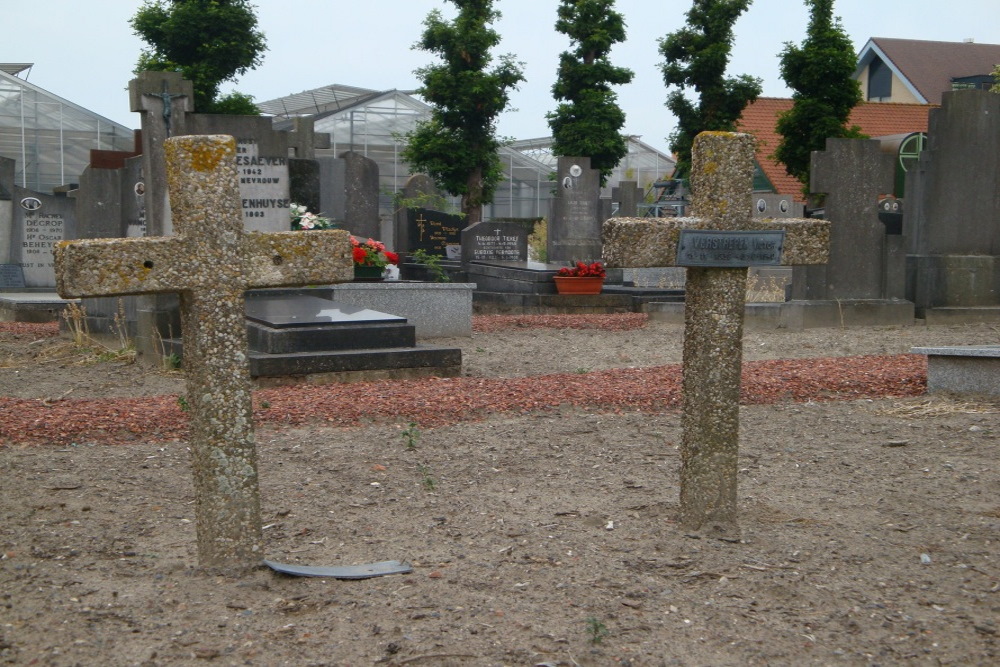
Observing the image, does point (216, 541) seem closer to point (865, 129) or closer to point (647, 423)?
point (647, 423)

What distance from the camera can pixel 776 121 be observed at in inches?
1464

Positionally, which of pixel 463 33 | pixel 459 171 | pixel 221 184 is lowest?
pixel 221 184

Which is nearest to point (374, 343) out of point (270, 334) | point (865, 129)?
point (270, 334)

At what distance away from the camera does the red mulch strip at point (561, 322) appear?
12.6m

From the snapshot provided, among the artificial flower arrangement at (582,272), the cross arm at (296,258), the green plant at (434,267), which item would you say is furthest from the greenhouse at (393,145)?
the cross arm at (296,258)

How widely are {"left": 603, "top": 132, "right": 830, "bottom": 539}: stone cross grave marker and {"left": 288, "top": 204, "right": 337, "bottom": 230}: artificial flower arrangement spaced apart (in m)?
7.64

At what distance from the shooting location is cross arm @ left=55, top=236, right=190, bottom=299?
3170 mm

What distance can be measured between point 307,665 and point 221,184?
150 centimetres

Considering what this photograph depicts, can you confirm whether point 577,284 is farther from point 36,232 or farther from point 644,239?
point 644,239

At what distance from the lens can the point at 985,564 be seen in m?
3.63

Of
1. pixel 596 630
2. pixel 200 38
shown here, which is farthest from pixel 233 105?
pixel 596 630

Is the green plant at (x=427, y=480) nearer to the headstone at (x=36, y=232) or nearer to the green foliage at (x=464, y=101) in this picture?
the headstone at (x=36, y=232)

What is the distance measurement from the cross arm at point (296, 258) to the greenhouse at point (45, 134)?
3129 centimetres

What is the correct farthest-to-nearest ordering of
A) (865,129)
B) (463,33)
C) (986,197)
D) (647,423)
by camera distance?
(865,129) → (463,33) → (986,197) → (647,423)
